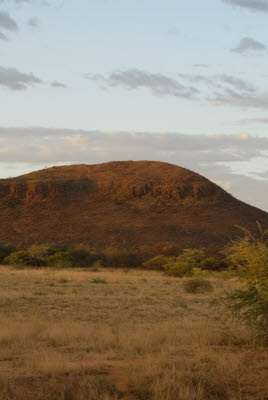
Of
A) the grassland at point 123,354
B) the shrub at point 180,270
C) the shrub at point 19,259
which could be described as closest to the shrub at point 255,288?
the grassland at point 123,354

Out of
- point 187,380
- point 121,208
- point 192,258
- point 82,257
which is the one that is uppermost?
point 121,208

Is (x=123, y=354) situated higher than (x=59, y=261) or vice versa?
(x=123, y=354)

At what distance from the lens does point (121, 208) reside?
7431cm

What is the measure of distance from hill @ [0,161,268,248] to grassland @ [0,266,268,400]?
4671 cm

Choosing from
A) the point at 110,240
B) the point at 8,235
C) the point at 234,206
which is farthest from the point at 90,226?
the point at 234,206

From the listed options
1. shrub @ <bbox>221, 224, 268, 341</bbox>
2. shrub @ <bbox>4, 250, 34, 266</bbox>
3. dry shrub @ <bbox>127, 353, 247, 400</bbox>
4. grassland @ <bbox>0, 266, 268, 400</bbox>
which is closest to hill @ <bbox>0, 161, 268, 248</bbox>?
shrub @ <bbox>4, 250, 34, 266</bbox>

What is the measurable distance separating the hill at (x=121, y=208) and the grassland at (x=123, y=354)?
1839 inches

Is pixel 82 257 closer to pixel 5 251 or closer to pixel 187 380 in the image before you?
pixel 5 251

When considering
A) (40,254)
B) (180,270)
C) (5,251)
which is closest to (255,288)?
(180,270)

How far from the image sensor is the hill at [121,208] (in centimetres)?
6431

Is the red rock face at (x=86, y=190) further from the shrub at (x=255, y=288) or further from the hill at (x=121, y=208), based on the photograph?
the shrub at (x=255, y=288)

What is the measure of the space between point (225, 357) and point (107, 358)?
2218 millimetres

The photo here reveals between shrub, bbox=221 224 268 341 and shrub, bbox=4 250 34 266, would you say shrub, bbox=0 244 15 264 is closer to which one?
shrub, bbox=4 250 34 266

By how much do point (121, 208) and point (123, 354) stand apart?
65.3 meters
